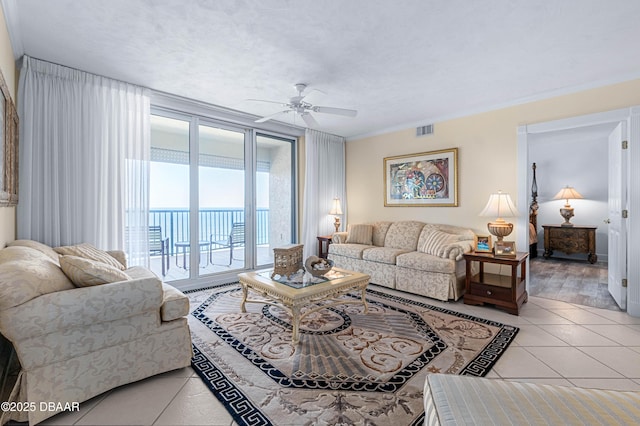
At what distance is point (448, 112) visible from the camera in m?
4.35

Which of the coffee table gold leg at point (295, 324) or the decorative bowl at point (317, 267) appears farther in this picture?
the decorative bowl at point (317, 267)

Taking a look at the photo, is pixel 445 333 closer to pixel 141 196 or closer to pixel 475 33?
pixel 475 33

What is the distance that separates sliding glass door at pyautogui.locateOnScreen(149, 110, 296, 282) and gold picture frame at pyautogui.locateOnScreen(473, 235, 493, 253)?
3.09 meters

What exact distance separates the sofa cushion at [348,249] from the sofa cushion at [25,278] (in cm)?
343

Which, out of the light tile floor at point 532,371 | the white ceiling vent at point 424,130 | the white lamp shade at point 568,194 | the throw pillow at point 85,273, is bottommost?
the light tile floor at point 532,371

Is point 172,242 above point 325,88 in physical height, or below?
below

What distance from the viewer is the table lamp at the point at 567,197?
6.14 m

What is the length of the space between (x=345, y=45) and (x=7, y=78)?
2765 mm

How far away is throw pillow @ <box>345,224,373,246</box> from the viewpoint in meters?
4.94

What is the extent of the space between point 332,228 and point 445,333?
11.1 feet

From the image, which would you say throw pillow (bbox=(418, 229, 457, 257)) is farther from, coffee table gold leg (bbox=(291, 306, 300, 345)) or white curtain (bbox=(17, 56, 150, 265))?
white curtain (bbox=(17, 56, 150, 265))

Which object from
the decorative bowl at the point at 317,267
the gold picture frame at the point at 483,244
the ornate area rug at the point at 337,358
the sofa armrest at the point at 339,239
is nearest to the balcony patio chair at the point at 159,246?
the ornate area rug at the point at 337,358

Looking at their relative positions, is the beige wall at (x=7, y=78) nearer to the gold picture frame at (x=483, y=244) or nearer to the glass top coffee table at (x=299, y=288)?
the glass top coffee table at (x=299, y=288)

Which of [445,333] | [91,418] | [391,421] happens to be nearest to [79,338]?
[91,418]
